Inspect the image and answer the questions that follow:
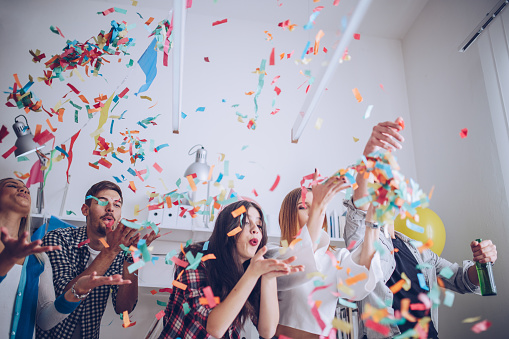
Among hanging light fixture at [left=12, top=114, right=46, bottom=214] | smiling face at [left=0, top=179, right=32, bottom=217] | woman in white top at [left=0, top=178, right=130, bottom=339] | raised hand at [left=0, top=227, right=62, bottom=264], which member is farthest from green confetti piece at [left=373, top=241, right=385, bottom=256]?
hanging light fixture at [left=12, top=114, right=46, bottom=214]

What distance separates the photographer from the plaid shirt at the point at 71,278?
75.4 inches

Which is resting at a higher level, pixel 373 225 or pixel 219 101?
pixel 219 101

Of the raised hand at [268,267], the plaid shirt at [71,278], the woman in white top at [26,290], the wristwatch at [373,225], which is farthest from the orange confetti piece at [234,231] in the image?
the plaid shirt at [71,278]

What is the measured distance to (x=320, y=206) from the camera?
1.64 metres

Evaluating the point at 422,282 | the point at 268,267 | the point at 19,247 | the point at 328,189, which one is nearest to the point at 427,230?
the point at 422,282

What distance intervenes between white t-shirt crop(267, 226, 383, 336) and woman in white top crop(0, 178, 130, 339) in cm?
67

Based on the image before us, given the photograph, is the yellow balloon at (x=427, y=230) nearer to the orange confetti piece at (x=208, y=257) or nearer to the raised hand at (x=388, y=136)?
the raised hand at (x=388, y=136)

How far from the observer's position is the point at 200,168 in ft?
9.21

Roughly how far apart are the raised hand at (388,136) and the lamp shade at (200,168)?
4.43 ft

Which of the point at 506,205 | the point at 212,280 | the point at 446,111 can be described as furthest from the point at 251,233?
the point at 446,111

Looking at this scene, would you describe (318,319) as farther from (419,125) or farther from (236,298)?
(419,125)

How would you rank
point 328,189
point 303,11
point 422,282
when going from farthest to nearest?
point 303,11, point 422,282, point 328,189

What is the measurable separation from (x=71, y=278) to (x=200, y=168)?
1.14 metres

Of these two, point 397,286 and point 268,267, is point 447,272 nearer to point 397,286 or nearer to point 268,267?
point 397,286
